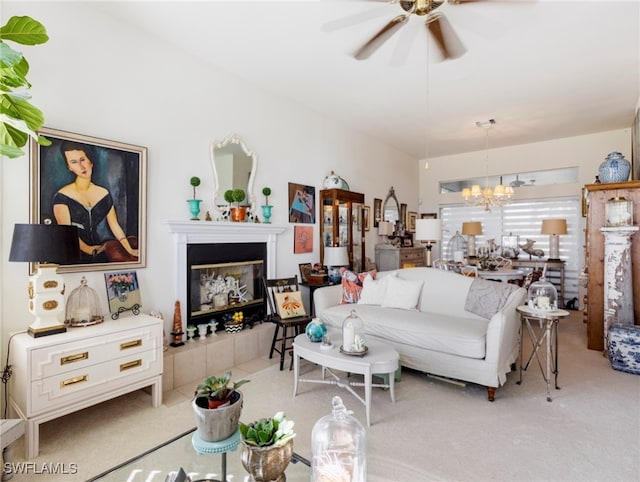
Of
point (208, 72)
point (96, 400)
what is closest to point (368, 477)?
point (96, 400)

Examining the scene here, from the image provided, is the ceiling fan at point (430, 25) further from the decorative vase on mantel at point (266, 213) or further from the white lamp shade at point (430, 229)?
the decorative vase on mantel at point (266, 213)

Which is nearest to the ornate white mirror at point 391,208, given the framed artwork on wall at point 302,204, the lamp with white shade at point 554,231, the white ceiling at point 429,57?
the white ceiling at point 429,57

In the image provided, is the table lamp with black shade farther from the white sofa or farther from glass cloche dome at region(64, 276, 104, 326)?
the white sofa

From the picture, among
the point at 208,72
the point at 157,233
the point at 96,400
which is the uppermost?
the point at 208,72

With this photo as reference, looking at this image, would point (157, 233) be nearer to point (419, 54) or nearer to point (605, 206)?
point (419, 54)

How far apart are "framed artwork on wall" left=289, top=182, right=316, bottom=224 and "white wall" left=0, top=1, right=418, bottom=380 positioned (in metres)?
0.11

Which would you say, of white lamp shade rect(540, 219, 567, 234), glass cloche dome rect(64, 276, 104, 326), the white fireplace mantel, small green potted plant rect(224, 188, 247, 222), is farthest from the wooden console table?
glass cloche dome rect(64, 276, 104, 326)

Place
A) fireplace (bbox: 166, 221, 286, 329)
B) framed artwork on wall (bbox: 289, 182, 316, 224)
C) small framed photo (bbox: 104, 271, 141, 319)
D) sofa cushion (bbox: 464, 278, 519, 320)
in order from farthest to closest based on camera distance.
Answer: framed artwork on wall (bbox: 289, 182, 316, 224) < fireplace (bbox: 166, 221, 286, 329) < sofa cushion (bbox: 464, 278, 519, 320) < small framed photo (bbox: 104, 271, 141, 319)

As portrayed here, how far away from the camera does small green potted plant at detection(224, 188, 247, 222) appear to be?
3533 millimetres

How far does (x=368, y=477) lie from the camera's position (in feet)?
6.06

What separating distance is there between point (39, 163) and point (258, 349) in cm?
253

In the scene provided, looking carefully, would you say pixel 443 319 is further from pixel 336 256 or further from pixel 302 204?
pixel 302 204

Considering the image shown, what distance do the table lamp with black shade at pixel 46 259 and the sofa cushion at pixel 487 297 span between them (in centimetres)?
330

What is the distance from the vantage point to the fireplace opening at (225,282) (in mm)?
3373
